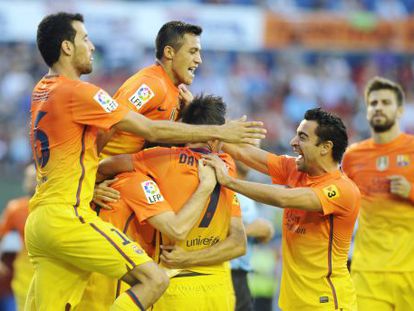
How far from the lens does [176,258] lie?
6.66 m

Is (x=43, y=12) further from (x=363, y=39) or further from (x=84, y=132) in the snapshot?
(x=84, y=132)

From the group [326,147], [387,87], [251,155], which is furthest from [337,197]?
[387,87]

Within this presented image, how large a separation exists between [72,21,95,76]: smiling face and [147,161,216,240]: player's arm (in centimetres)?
128

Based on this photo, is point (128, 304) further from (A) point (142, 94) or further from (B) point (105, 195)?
Answer: (A) point (142, 94)

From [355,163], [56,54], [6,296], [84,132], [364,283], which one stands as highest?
[56,54]

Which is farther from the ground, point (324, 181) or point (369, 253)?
point (324, 181)

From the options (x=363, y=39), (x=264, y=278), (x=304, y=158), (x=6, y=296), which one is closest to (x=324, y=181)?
(x=304, y=158)

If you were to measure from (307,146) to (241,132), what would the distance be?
0.79 meters

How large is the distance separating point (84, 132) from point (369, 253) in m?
3.52

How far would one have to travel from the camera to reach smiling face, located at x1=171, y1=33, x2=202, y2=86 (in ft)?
24.4

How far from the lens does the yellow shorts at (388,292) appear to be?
28.3ft

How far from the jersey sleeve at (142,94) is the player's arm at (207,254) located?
1.12 m

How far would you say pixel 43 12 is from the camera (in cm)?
1892

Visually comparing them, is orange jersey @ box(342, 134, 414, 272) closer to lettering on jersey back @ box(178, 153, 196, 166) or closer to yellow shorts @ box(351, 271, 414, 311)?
yellow shorts @ box(351, 271, 414, 311)
